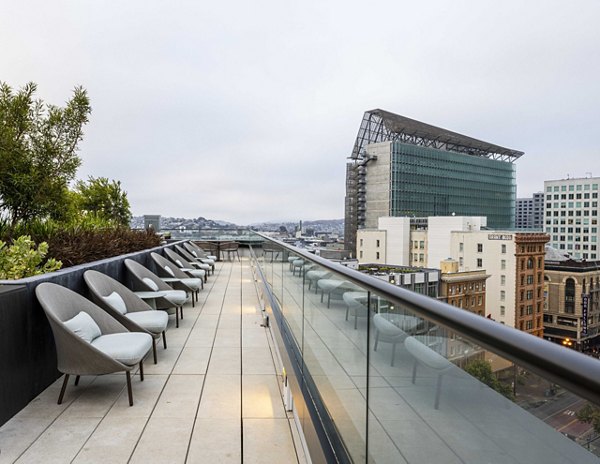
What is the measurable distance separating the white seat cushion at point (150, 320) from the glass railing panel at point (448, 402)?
10.6ft

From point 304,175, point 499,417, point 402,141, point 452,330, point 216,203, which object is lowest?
point 499,417

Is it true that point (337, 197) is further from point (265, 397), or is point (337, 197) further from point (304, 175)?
point (265, 397)

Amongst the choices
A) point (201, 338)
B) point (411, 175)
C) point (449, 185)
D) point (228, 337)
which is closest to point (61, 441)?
point (201, 338)

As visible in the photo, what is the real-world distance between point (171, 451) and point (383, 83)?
115 meters

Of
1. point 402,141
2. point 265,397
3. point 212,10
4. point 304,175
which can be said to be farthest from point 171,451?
point 402,141

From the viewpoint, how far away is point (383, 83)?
356 feet

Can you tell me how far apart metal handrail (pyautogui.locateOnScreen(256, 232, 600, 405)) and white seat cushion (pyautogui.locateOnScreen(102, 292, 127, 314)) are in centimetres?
388

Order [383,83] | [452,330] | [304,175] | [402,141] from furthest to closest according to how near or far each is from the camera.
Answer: [383,83] < [402,141] < [304,175] < [452,330]

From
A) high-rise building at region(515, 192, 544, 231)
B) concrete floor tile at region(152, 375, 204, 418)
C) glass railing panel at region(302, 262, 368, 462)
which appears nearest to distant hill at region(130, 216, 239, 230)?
concrete floor tile at region(152, 375, 204, 418)

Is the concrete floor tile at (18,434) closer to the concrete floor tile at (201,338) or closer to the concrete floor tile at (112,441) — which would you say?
the concrete floor tile at (112,441)

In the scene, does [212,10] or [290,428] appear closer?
[290,428]

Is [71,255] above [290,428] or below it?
above

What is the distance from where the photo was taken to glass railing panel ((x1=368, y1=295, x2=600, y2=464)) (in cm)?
67

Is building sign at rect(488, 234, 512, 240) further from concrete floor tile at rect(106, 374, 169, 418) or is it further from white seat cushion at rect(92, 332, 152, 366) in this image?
white seat cushion at rect(92, 332, 152, 366)
